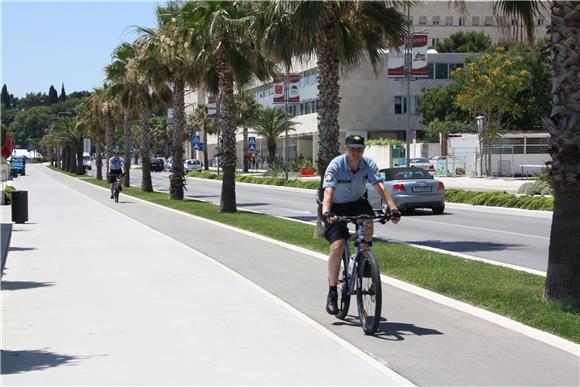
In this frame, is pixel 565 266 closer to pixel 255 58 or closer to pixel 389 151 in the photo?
pixel 255 58

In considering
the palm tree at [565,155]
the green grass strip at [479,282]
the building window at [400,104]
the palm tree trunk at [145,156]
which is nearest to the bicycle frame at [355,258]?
the green grass strip at [479,282]

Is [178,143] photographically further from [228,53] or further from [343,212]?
[343,212]

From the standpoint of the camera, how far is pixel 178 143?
124 feet

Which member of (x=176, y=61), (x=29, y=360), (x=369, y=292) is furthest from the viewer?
(x=176, y=61)

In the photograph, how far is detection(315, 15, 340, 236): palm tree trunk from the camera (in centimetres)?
1884

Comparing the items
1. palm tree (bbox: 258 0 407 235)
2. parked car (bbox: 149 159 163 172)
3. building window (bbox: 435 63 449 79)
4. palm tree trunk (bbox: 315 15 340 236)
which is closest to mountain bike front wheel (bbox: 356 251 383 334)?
palm tree (bbox: 258 0 407 235)

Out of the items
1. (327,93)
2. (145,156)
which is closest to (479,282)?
(327,93)

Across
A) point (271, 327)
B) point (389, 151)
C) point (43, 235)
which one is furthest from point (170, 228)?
point (389, 151)

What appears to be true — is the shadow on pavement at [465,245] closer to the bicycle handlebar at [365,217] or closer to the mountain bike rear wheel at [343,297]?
the mountain bike rear wheel at [343,297]

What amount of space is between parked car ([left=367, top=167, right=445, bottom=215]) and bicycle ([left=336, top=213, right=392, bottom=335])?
18.0m

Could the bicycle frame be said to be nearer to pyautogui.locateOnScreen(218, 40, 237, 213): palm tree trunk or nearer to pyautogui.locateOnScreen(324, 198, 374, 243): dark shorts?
pyautogui.locateOnScreen(324, 198, 374, 243): dark shorts

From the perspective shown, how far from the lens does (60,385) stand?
258 inches

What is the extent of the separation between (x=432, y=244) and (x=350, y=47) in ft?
15.0

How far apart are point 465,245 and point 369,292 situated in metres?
10.1
